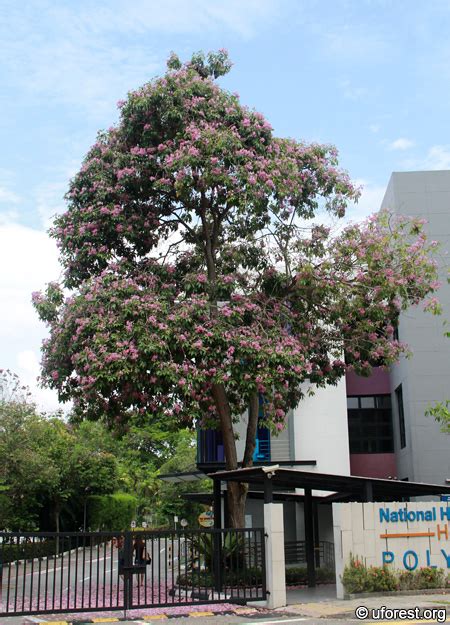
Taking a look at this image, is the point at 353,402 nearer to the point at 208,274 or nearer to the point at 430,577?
the point at 208,274

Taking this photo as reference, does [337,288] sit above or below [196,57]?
below

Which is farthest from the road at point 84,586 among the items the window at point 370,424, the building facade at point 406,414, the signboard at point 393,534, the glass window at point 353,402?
the glass window at point 353,402

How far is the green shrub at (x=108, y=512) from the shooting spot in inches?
1753

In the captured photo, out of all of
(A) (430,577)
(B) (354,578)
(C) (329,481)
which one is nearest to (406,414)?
(C) (329,481)

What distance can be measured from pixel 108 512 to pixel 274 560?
1269 inches

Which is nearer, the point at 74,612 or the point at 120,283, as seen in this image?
the point at 74,612

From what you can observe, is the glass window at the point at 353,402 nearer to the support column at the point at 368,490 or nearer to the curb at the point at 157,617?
the support column at the point at 368,490

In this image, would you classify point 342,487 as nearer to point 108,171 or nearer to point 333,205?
point 333,205

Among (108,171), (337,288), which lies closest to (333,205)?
(337,288)

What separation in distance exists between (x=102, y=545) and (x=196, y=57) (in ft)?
43.9

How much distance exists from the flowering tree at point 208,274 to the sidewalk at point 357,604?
4901 mm

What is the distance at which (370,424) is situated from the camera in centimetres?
3170

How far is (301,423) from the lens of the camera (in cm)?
2809

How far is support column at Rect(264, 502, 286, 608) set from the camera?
14.9 meters
